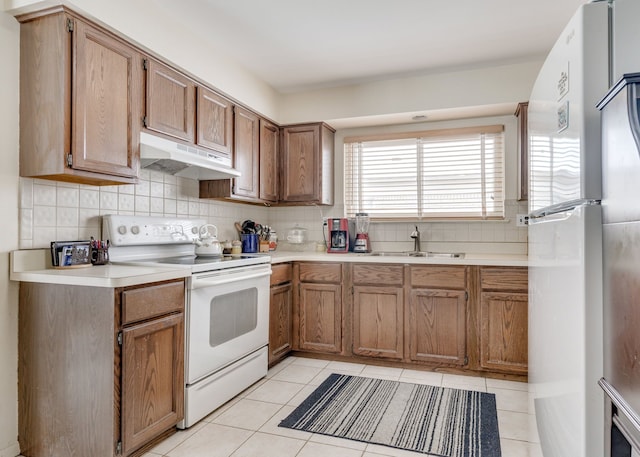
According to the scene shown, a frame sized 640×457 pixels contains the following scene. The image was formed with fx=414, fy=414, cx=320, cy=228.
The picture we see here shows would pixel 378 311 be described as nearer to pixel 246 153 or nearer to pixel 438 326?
pixel 438 326

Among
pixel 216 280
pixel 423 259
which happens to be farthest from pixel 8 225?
pixel 423 259

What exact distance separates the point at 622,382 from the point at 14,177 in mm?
2439

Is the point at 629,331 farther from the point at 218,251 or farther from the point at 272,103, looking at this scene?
the point at 272,103

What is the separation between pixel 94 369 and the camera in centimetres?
179

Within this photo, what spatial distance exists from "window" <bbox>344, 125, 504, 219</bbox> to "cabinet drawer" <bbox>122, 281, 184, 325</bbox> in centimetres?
223

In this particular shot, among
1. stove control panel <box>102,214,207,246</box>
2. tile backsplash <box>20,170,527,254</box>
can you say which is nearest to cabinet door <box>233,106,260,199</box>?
tile backsplash <box>20,170,527,254</box>

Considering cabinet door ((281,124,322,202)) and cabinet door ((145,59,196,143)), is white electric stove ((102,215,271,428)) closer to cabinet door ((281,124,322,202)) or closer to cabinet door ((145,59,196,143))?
cabinet door ((145,59,196,143))

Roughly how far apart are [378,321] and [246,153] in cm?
172

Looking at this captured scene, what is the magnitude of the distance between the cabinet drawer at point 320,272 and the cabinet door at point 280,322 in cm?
17

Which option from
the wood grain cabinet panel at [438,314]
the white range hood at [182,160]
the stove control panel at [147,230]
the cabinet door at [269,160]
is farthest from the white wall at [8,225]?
the wood grain cabinet panel at [438,314]

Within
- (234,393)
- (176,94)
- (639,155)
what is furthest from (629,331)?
(176,94)

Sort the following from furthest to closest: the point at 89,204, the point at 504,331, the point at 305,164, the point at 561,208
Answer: the point at 305,164, the point at 504,331, the point at 89,204, the point at 561,208

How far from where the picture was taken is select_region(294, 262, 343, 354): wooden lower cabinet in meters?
3.33

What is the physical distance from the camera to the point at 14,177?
199 centimetres
